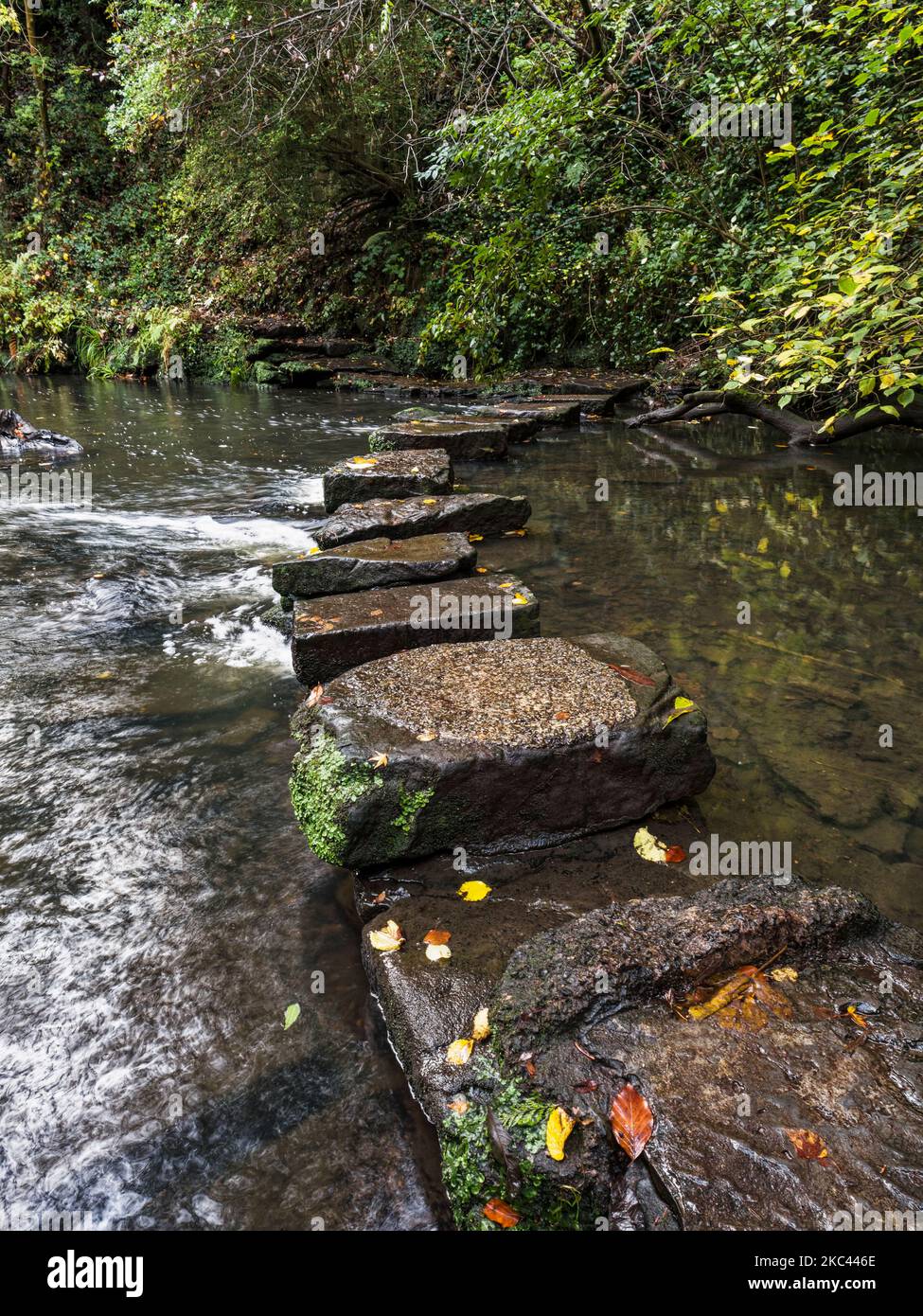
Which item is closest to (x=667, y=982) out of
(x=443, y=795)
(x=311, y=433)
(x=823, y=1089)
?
(x=823, y=1089)

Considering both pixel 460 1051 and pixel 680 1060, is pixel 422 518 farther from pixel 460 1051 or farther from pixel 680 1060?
pixel 680 1060

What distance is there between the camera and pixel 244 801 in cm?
267

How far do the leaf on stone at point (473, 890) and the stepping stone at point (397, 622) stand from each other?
91cm

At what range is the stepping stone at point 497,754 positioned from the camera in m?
2.12

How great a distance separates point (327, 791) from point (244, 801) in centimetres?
69

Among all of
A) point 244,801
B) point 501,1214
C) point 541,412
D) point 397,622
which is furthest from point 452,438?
point 501,1214

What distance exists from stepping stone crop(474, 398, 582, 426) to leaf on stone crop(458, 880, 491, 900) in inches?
301

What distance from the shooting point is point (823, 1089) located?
1.33 meters

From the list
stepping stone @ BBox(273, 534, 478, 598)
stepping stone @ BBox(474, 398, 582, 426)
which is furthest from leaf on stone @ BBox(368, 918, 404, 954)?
stepping stone @ BBox(474, 398, 582, 426)

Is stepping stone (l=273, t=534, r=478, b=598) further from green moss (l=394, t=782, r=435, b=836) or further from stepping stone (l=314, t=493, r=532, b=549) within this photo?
green moss (l=394, t=782, r=435, b=836)

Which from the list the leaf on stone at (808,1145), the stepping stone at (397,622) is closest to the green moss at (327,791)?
the stepping stone at (397,622)

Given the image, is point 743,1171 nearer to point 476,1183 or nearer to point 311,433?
point 476,1183

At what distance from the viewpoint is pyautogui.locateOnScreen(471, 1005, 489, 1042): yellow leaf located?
165 cm
